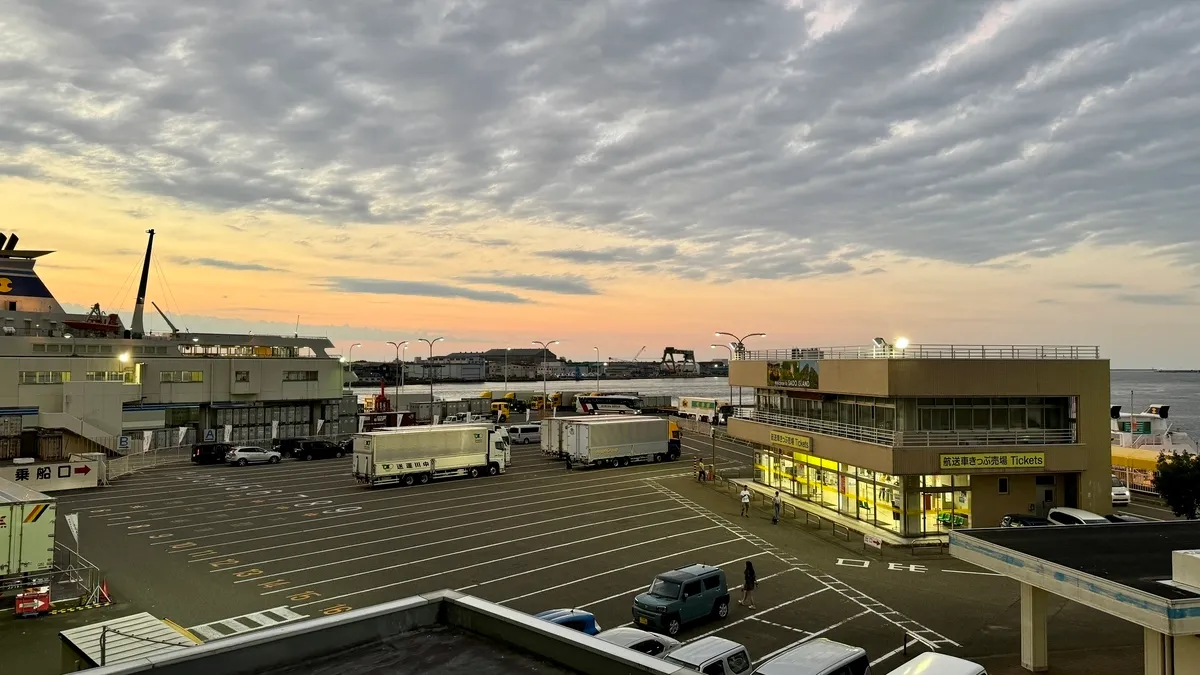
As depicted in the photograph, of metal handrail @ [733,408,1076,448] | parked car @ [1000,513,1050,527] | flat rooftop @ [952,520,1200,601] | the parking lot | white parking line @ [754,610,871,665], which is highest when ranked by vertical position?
metal handrail @ [733,408,1076,448]

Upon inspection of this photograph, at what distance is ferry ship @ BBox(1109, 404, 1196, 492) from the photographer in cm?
4238

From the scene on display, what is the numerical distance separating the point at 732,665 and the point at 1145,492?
4041 centimetres

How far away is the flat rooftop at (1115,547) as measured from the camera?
14.2m

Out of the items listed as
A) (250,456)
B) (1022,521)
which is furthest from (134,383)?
(1022,521)

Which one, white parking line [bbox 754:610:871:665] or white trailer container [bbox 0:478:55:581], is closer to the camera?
white parking line [bbox 754:610:871:665]

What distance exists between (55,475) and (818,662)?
139 ft

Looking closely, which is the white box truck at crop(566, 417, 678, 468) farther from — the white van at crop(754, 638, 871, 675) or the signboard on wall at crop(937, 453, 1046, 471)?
the white van at crop(754, 638, 871, 675)

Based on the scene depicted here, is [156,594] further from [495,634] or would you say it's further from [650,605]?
[495,634]

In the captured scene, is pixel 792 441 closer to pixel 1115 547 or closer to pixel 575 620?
pixel 1115 547

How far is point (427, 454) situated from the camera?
4241 centimetres

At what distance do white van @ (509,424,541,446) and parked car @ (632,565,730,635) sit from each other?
46.7m

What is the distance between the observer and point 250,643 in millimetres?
6422

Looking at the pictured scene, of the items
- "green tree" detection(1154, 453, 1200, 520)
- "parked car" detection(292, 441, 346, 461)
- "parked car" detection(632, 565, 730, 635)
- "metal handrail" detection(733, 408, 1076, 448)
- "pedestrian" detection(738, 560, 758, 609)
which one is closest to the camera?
"parked car" detection(632, 565, 730, 635)

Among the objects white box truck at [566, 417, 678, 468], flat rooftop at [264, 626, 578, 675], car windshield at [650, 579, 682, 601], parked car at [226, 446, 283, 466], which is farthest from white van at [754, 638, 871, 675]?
parked car at [226, 446, 283, 466]
